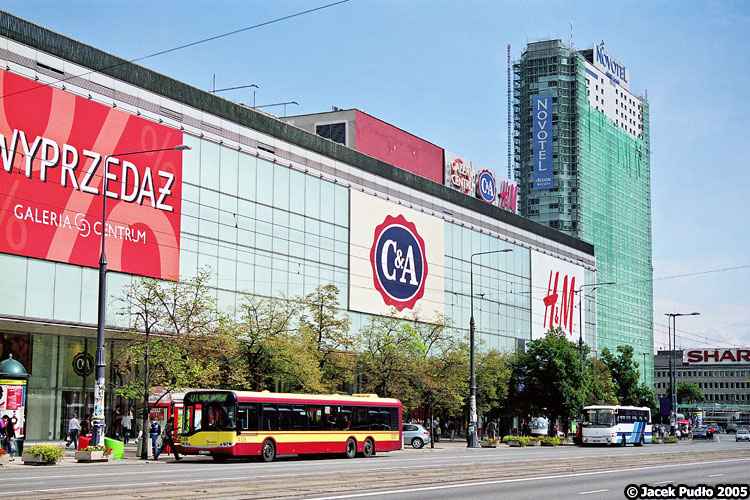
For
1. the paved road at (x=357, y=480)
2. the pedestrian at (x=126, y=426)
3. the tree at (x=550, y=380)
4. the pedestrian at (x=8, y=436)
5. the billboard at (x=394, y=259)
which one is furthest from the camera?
the tree at (x=550, y=380)

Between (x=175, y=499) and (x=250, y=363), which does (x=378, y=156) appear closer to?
(x=250, y=363)

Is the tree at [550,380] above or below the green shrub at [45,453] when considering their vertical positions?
above

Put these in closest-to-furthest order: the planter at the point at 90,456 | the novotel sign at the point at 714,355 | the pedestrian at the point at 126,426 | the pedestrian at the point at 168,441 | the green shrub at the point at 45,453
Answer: the green shrub at the point at 45,453 < the planter at the point at 90,456 < the pedestrian at the point at 168,441 < the pedestrian at the point at 126,426 < the novotel sign at the point at 714,355

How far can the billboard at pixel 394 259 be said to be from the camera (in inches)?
2790

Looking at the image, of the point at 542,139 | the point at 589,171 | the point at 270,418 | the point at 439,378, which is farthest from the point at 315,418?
the point at 589,171

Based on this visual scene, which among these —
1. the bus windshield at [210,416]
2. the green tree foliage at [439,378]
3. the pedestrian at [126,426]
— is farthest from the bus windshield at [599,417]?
the bus windshield at [210,416]

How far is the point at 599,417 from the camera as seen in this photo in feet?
196

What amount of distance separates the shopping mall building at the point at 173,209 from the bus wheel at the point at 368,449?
46.6 ft

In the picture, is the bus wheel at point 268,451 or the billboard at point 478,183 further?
the billboard at point 478,183

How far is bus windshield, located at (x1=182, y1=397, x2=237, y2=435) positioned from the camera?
35.1 m

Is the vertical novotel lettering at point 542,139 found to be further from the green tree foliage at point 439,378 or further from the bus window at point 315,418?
the bus window at point 315,418

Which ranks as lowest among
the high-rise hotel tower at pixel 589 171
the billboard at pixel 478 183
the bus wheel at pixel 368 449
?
the bus wheel at pixel 368 449

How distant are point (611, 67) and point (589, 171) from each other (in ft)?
90.6

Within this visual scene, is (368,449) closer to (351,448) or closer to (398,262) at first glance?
(351,448)
